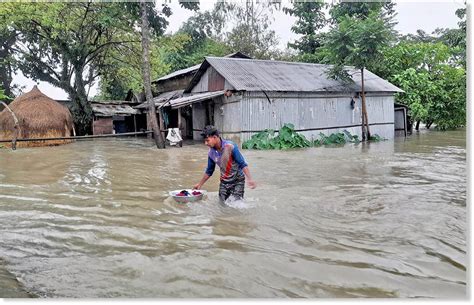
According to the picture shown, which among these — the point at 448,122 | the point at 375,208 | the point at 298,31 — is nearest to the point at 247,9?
the point at 298,31

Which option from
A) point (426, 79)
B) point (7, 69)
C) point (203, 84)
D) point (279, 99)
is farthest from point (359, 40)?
point (7, 69)

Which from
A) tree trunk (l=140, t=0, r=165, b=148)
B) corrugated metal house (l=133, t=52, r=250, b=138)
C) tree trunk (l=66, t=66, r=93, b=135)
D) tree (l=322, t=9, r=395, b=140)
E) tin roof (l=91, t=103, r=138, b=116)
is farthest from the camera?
tin roof (l=91, t=103, r=138, b=116)

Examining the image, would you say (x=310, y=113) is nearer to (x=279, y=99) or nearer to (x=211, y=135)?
(x=279, y=99)

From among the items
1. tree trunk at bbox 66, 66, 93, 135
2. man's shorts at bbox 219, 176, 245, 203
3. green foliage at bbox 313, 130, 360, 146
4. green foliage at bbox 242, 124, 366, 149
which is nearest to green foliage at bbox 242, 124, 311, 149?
green foliage at bbox 242, 124, 366, 149

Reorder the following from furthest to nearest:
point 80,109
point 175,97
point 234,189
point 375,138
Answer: point 80,109 < point 175,97 < point 375,138 < point 234,189

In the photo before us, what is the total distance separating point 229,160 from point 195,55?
22049mm

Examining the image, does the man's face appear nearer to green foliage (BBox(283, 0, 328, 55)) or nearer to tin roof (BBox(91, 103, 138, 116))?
tin roof (BBox(91, 103, 138, 116))

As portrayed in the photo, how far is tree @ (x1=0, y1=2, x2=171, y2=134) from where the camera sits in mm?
14891

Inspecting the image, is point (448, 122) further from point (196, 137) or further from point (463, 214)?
point (463, 214)

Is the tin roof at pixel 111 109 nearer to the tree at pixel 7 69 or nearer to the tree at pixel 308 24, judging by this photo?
the tree at pixel 7 69

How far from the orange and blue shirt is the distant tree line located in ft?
25.6

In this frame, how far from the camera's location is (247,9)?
26625mm

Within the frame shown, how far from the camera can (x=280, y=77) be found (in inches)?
596

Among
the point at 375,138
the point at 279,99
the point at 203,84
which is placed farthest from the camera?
the point at 375,138
